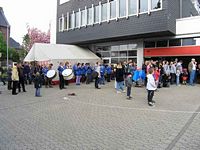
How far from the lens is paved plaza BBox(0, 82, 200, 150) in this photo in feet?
20.7

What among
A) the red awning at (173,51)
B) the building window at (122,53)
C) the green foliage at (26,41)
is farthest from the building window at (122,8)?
the green foliage at (26,41)

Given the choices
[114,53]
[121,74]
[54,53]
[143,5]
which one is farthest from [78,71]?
[114,53]

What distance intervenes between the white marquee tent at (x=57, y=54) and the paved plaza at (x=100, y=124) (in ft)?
39.4

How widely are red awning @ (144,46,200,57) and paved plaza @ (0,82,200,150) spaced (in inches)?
362

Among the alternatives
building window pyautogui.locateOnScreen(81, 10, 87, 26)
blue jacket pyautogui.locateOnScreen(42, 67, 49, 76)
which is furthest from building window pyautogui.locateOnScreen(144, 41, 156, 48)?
blue jacket pyautogui.locateOnScreen(42, 67, 49, 76)

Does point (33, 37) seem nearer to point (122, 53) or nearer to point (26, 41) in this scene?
point (26, 41)

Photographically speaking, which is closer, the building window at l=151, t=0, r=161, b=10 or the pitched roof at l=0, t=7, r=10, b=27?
the building window at l=151, t=0, r=161, b=10

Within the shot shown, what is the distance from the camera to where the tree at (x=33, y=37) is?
55.8 metres

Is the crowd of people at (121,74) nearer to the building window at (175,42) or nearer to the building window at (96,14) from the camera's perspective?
the building window at (175,42)

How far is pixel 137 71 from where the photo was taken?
18109 millimetres

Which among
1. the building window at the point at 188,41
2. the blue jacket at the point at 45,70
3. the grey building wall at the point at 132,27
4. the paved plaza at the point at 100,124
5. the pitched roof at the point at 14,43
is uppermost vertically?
the pitched roof at the point at 14,43

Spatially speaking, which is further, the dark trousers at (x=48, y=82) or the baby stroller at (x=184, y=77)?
the baby stroller at (x=184, y=77)

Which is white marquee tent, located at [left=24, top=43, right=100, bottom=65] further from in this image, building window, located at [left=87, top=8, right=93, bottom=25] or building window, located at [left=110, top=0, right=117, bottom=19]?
building window, located at [left=110, top=0, right=117, bottom=19]

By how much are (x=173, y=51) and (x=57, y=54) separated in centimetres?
1021
